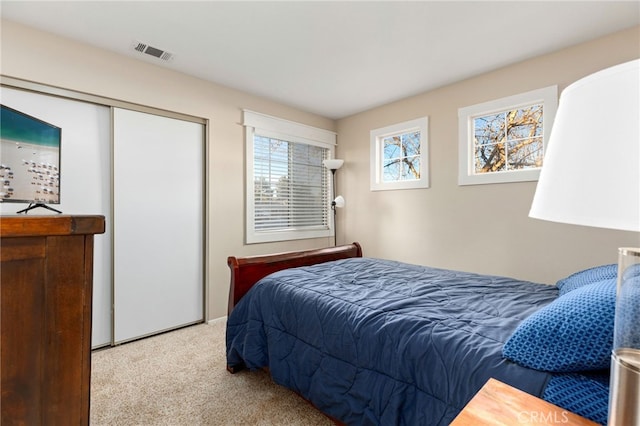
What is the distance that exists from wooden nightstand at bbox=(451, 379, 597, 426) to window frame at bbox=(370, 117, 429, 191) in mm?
2733

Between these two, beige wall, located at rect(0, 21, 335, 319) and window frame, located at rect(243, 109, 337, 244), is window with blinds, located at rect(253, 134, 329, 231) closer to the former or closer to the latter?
window frame, located at rect(243, 109, 337, 244)

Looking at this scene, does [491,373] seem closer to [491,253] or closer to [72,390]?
[72,390]

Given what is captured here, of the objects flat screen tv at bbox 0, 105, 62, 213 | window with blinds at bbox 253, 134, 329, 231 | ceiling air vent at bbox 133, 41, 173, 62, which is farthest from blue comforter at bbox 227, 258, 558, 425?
ceiling air vent at bbox 133, 41, 173, 62

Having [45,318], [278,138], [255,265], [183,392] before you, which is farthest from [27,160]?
[278,138]

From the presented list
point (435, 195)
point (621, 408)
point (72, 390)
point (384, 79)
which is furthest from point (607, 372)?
point (384, 79)

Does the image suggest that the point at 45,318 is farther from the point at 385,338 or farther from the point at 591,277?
the point at 591,277

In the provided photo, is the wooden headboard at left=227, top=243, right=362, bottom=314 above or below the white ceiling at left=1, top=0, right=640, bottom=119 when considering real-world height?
below

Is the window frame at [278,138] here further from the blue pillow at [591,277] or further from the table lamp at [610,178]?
the table lamp at [610,178]

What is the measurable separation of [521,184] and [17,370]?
10.7 feet

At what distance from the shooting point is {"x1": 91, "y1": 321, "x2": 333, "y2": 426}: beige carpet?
168 cm

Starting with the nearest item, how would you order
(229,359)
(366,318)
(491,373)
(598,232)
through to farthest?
(491,373)
(366,318)
(229,359)
(598,232)

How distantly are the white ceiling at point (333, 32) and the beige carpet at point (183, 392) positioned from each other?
248 cm

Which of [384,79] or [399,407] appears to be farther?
[384,79]

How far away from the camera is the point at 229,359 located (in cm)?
212
